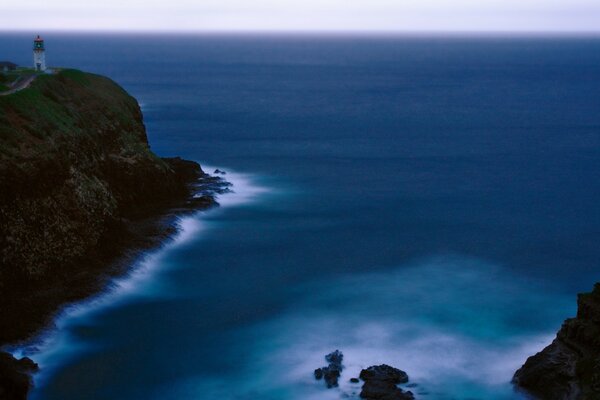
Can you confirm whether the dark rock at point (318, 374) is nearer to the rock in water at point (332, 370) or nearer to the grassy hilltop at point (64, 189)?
the rock in water at point (332, 370)

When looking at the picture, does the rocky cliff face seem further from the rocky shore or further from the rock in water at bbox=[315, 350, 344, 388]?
the rock in water at bbox=[315, 350, 344, 388]

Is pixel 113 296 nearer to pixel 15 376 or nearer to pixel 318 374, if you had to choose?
pixel 15 376

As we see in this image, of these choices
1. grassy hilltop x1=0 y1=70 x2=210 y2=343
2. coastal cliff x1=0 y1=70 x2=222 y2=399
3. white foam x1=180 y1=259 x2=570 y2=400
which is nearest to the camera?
white foam x1=180 y1=259 x2=570 y2=400

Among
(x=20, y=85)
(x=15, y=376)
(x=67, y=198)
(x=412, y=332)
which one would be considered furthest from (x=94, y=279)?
(x=20, y=85)

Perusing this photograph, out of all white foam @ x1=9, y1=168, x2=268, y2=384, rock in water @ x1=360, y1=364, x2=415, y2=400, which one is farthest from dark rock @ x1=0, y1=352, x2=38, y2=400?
rock in water @ x1=360, y1=364, x2=415, y2=400

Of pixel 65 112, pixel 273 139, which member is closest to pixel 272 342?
pixel 65 112

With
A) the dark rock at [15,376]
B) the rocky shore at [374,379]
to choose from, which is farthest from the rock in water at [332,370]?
the dark rock at [15,376]

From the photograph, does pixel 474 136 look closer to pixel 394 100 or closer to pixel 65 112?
pixel 394 100
